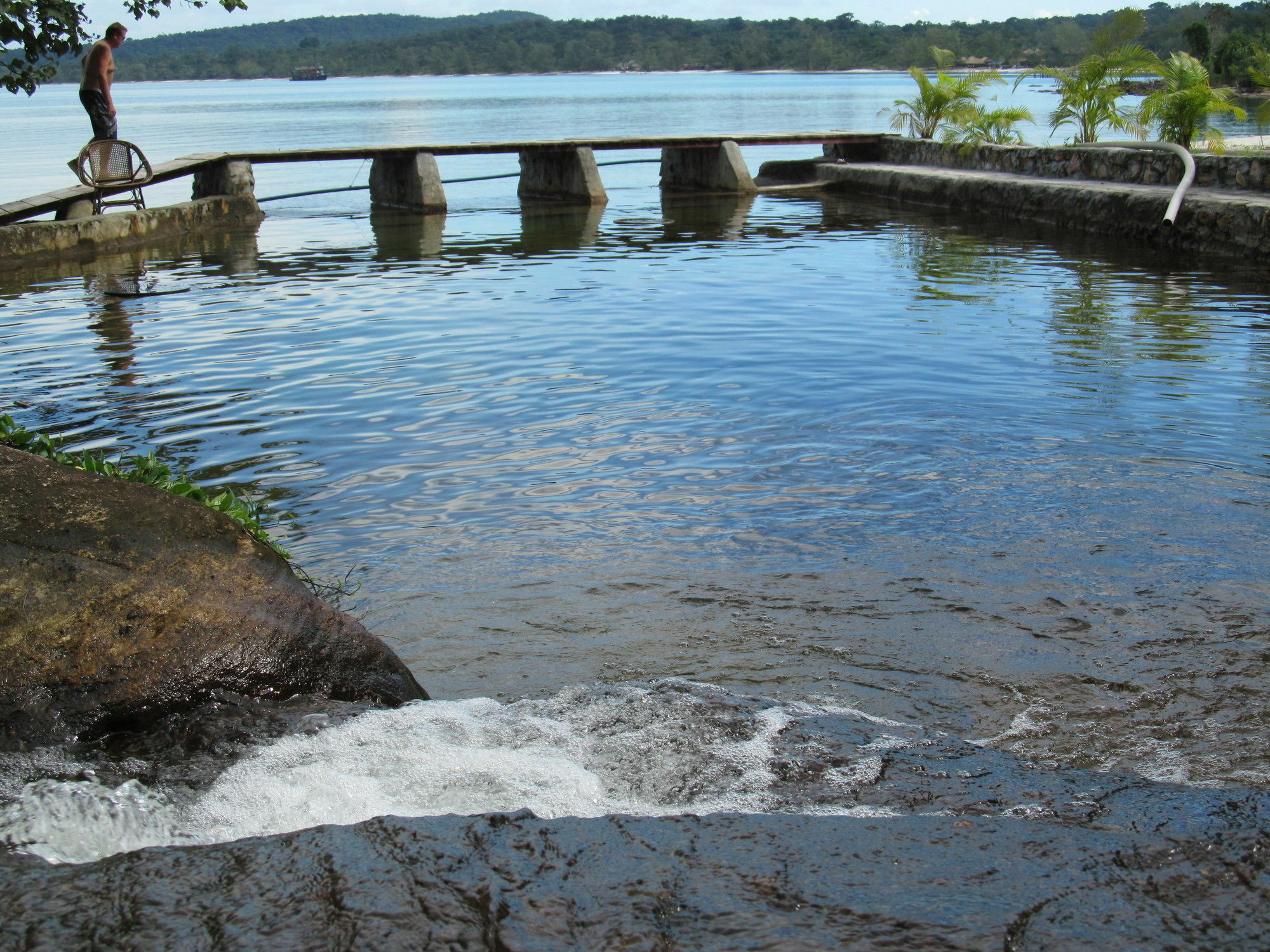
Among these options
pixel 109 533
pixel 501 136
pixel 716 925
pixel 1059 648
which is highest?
pixel 501 136

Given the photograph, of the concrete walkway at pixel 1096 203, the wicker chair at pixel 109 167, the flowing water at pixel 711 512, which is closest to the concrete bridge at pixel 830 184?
the concrete walkway at pixel 1096 203

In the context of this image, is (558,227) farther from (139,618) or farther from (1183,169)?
(139,618)

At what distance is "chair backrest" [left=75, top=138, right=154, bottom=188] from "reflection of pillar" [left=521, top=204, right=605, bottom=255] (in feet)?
17.7

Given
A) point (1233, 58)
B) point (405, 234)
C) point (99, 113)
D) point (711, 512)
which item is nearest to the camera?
point (711, 512)

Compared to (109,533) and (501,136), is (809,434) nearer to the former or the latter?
(109,533)

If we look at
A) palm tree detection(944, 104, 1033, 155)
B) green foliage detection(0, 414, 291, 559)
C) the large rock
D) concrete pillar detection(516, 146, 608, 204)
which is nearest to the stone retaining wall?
concrete pillar detection(516, 146, 608, 204)

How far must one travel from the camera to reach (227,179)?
19.4m

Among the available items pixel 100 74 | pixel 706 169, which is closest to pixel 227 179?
pixel 100 74

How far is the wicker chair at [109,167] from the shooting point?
14.2 m

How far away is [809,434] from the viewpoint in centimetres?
659

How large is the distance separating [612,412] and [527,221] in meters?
13.0

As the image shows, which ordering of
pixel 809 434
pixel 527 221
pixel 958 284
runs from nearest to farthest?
pixel 809 434, pixel 958 284, pixel 527 221

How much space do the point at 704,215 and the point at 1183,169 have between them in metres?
8.12

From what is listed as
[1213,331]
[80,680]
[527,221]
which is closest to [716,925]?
[80,680]
